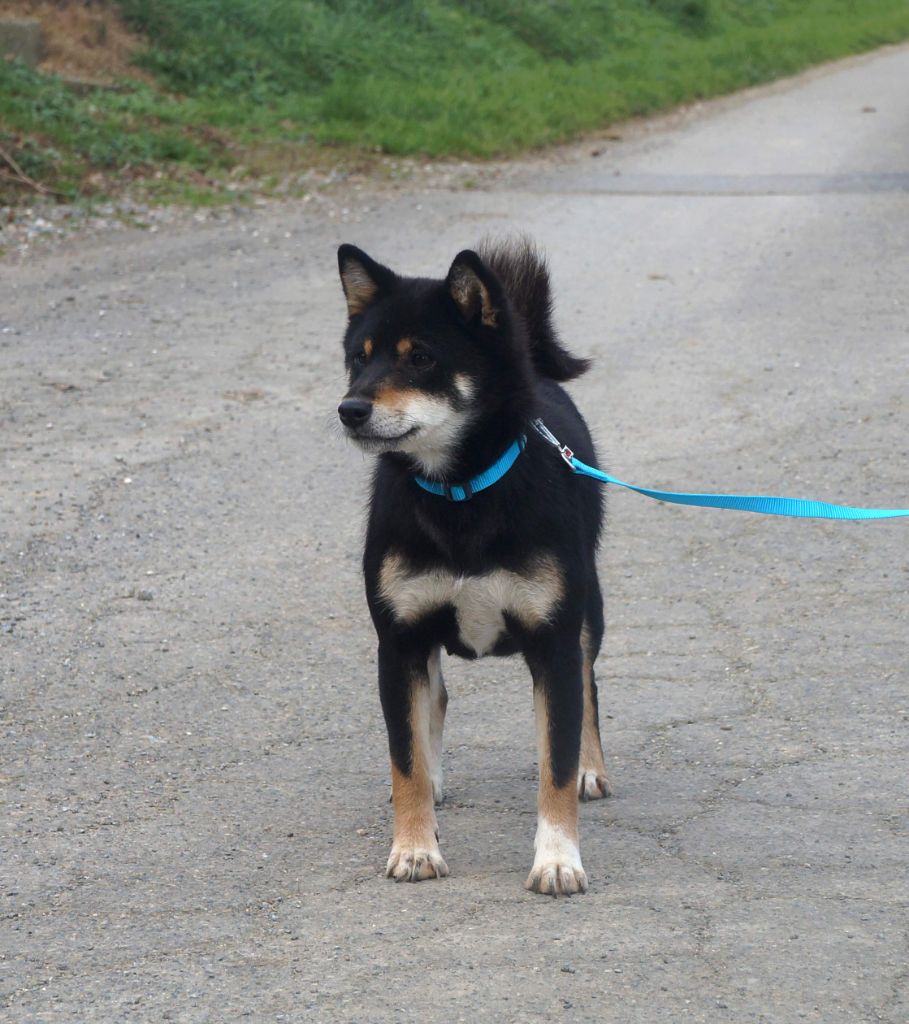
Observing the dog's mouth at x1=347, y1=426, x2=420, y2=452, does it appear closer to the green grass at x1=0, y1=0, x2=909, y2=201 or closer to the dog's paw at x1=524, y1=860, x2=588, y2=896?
the dog's paw at x1=524, y1=860, x2=588, y2=896

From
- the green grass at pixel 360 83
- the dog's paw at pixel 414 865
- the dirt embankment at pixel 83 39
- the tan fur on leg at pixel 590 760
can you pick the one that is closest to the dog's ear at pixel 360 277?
the tan fur on leg at pixel 590 760

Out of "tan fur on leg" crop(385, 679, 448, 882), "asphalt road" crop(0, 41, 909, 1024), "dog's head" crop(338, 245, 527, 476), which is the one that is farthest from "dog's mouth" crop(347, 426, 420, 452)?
"asphalt road" crop(0, 41, 909, 1024)

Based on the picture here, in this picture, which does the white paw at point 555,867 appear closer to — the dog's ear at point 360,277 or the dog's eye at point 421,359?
the dog's eye at point 421,359

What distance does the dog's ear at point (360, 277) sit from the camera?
386 cm

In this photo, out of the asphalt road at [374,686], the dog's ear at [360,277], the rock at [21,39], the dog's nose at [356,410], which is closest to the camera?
the asphalt road at [374,686]

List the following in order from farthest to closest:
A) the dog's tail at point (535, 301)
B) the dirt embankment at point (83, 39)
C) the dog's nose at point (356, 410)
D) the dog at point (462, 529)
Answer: the dirt embankment at point (83, 39) → the dog's tail at point (535, 301) → the dog at point (462, 529) → the dog's nose at point (356, 410)

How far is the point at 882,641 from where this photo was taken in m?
5.21

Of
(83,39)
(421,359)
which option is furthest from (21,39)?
(421,359)

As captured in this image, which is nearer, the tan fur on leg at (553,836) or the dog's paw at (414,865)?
the tan fur on leg at (553,836)

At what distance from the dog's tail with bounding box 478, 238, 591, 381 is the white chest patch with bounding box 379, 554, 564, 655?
2.46 feet

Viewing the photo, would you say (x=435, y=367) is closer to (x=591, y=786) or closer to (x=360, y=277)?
(x=360, y=277)

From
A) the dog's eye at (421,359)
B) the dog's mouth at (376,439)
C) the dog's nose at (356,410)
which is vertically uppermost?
the dog's eye at (421,359)

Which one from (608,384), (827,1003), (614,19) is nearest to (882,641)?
(827,1003)

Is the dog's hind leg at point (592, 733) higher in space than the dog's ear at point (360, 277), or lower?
lower
